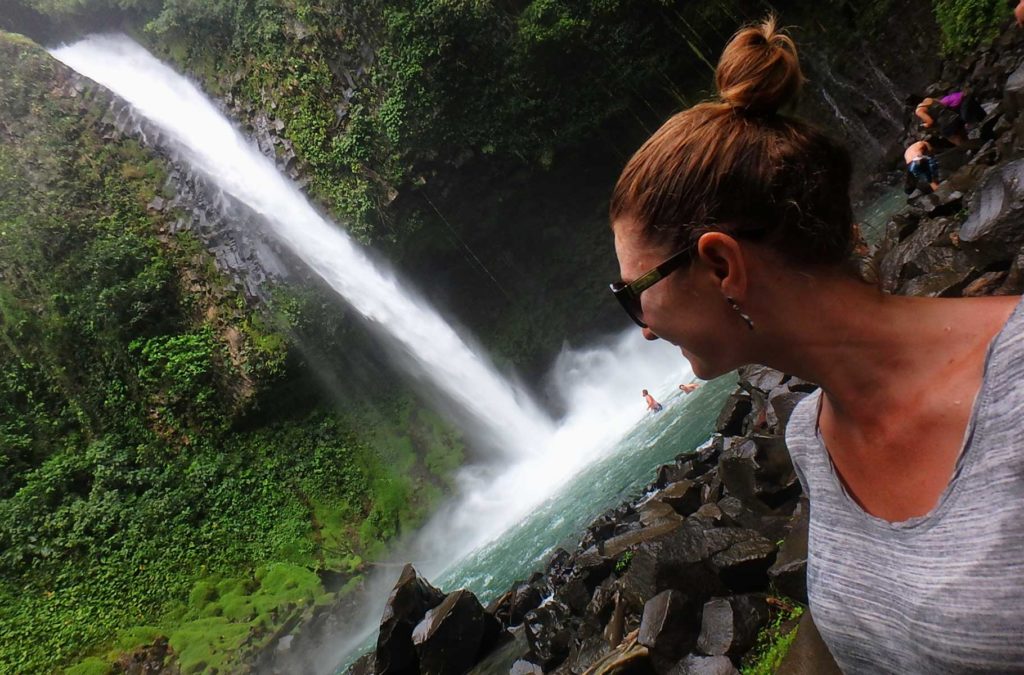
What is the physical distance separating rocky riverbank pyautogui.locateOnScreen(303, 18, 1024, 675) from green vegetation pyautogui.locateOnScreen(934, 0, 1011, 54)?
5068mm

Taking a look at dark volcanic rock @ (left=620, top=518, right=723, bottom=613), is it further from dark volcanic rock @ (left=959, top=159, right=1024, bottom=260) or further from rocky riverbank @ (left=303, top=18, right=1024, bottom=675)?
dark volcanic rock @ (left=959, top=159, right=1024, bottom=260)

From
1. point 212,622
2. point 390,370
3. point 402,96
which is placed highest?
point 402,96

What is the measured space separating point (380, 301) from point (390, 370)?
2249mm

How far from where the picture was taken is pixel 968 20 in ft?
39.2

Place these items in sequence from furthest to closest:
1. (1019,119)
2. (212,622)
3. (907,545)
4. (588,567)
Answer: (212,622) → (1019,119) → (588,567) → (907,545)

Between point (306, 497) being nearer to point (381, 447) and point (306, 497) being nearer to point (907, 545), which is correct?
point (381, 447)

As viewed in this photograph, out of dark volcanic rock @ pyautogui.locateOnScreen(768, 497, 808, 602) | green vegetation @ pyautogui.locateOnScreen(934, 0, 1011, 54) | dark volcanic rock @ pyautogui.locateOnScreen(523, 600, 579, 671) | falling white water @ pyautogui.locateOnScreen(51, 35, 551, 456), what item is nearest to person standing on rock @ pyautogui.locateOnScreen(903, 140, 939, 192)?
green vegetation @ pyautogui.locateOnScreen(934, 0, 1011, 54)

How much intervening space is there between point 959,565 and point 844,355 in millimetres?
358

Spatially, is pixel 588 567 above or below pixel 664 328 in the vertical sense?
below

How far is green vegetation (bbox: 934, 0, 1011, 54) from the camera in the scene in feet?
37.4

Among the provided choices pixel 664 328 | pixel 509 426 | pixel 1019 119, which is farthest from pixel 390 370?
pixel 664 328

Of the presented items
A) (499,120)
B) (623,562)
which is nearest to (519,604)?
(623,562)

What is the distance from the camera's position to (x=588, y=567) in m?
6.03

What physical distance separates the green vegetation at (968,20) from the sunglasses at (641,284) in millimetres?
13884
